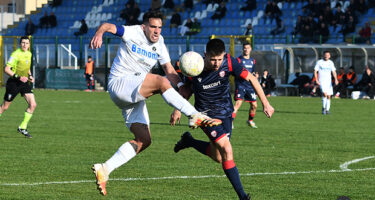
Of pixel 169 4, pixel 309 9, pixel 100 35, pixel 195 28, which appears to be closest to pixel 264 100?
pixel 100 35

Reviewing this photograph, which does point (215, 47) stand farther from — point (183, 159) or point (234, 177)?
point (183, 159)

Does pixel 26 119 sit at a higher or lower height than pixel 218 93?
lower

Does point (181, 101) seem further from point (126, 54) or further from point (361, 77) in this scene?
point (361, 77)

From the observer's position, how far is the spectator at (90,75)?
3934 centimetres

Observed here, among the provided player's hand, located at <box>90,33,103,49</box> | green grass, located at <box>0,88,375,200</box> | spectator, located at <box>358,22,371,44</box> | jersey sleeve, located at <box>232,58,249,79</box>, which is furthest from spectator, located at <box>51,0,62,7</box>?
player's hand, located at <box>90,33,103,49</box>

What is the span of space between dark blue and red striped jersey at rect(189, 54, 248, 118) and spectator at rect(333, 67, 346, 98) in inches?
997

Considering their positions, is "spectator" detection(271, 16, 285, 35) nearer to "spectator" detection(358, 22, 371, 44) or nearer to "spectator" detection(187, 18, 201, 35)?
"spectator" detection(187, 18, 201, 35)

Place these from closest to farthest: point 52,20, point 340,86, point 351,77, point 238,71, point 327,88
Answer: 1. point 238,71
2. point 327,88
3. point 351,77
4. point 340,86
5. point 52,20

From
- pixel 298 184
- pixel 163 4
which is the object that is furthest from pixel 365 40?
pixel 298 184

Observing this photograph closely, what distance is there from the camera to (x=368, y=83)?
32719 millimetres

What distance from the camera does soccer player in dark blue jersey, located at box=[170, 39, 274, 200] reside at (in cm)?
815

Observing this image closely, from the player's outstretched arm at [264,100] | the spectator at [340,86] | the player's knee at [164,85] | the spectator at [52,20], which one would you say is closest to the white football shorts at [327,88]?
the spectator at [340,86]

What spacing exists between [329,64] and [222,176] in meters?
15.3

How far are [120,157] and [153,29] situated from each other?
4.96ft
